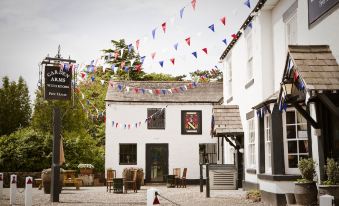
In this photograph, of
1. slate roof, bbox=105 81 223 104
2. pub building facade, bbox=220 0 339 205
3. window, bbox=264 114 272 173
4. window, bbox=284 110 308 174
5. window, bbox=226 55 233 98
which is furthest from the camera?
slate roof, bbox=105 81 223 104

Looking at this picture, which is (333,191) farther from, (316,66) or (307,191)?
(316,66)

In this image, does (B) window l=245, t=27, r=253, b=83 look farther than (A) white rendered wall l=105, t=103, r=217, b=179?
No

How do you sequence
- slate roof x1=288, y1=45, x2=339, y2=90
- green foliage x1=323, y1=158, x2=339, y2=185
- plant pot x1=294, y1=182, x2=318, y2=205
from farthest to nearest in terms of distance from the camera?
plant pot x1=294, y1=182, x2=318, y2=205 < green foliage x1=323, y1=158, x2=339, y2=185 < slate roof x1=288, y1=45, x2=339, y2=90

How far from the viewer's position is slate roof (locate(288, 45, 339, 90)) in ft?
26.0

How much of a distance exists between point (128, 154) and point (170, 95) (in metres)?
4.60

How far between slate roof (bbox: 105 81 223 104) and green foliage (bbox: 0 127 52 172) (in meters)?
4.73

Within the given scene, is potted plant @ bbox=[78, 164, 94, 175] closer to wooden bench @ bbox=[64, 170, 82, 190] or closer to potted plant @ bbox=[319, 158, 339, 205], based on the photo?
wooden bench @ bbox=[64, 170, 82, 190]

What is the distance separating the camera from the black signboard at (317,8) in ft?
28.6

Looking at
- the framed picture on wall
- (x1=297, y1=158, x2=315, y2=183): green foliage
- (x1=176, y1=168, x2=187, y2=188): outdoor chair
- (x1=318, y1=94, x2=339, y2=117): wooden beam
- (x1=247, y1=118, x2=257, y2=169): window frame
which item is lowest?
(x1=176, y1=168, x2=187, y2=188): outdoor chair

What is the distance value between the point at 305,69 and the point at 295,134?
3.46 m

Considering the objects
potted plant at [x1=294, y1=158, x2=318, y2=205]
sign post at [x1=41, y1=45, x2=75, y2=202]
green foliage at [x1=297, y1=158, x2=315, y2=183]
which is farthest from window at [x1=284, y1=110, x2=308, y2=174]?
sign post at [x1=41, y1=45, x2=75, y2=202]

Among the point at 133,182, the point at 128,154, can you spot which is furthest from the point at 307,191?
the point at 128,154

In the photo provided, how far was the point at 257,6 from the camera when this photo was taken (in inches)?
519

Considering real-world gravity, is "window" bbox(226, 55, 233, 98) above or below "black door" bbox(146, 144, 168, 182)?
above
